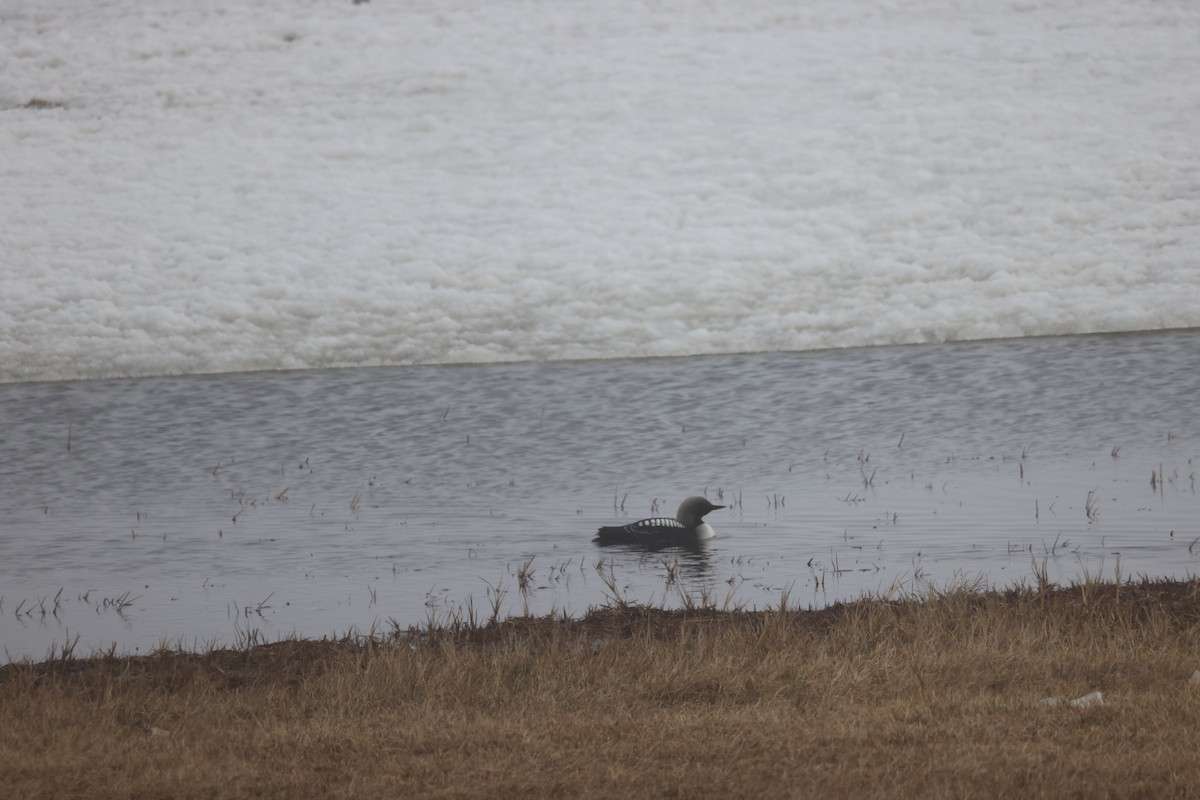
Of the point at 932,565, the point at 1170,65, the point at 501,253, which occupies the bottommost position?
the point at 932,565

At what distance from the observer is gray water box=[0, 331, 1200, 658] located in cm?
1075

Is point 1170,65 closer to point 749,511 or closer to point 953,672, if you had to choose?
point 749,511

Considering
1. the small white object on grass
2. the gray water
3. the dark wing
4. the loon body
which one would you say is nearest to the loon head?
the loon body

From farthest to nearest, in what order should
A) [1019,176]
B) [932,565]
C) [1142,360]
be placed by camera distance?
[1019,176] → [1142,360] → [932,565]

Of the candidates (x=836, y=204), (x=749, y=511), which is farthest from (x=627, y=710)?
(x=836, y=204)

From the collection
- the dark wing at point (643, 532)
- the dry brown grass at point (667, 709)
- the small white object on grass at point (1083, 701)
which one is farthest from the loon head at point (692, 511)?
the small white object on grass at point (1083, 701)

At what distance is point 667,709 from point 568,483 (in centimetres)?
890

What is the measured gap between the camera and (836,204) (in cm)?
3067

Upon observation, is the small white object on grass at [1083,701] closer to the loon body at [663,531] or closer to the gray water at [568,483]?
the gray water at [568,483]

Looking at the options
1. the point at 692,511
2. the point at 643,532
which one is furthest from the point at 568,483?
the point at 643,532

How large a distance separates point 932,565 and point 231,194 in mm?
24000

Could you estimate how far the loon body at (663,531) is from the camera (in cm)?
1214

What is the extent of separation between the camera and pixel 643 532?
12.2 meters

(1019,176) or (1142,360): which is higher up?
(1019,176)
